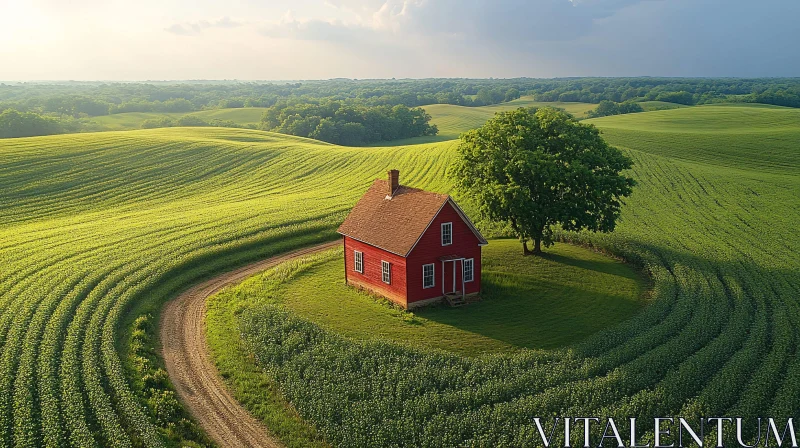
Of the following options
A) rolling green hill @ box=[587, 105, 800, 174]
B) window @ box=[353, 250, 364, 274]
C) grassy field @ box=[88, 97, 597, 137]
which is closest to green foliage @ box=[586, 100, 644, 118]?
grassy field @ box=[88, 97, 597, 137]

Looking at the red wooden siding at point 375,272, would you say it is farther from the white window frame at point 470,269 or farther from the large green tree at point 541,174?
the large green tree at point 541,174

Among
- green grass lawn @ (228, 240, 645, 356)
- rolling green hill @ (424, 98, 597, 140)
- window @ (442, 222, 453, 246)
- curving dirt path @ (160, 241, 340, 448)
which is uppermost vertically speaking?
rolling green hill @ (424, 98, 597, 140)

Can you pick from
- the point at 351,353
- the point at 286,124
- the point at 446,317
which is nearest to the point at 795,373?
the point at 446,317

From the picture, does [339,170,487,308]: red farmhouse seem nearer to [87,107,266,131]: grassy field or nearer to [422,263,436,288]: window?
[422,263,436,288]: window

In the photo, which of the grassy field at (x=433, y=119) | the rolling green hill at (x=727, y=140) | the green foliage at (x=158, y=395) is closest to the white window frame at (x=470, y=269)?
the green foliage at (x=158, y=395)

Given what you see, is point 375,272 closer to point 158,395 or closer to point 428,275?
point 428,275

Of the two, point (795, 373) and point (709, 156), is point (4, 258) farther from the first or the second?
point (709, 156)

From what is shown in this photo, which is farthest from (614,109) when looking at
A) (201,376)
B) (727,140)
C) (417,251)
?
(201,376)
